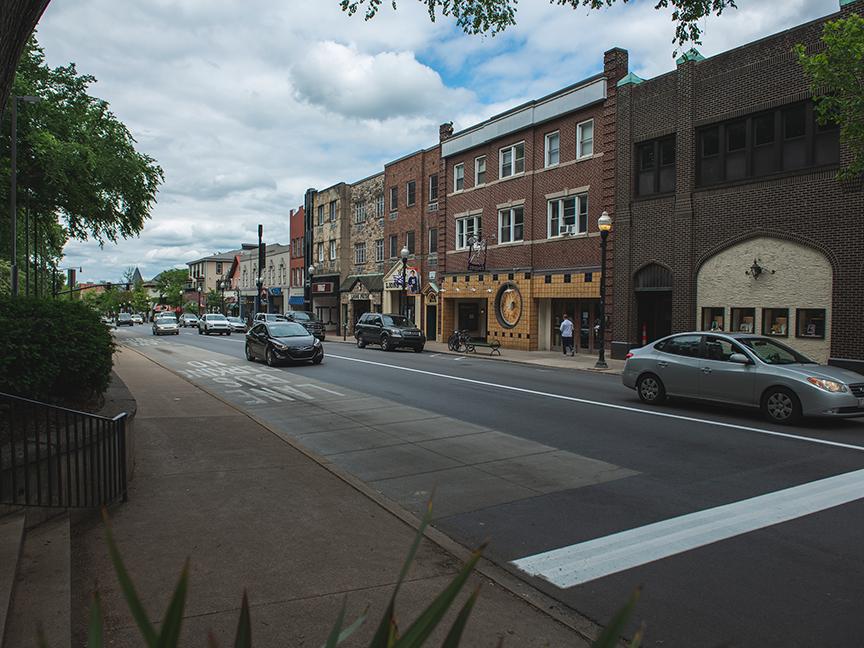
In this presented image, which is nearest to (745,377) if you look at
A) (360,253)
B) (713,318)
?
(713,318)

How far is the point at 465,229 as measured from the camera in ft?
106

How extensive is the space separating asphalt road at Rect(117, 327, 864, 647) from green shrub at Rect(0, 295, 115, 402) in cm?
299

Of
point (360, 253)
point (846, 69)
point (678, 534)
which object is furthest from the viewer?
point (360, 253)

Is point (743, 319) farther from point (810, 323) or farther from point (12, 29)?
point (12, 29)

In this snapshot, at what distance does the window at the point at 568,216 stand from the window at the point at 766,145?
5692 mm

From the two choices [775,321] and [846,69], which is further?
[775,321]

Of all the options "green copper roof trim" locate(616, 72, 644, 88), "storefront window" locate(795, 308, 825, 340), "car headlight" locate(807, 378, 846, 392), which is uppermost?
"green copper roof trim" locate(616, 72, 644, 88)

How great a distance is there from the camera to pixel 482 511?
18.7 ft

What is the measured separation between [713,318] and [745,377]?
403 inches

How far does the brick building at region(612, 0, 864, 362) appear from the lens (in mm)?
16438

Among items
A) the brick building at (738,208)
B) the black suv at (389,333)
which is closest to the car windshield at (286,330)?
the black suv at (389,333)

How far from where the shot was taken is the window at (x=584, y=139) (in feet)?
80.9

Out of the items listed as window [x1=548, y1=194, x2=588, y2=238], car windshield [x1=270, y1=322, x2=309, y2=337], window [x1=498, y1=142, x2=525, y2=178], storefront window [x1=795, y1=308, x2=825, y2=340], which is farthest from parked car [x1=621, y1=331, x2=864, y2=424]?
window [x1=498, y1=142, x2=525, y2=178]

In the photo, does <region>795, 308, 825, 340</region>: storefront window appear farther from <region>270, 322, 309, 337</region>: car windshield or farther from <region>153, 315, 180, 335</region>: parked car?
<region>153, 315, 180, 335</region>: parked car
